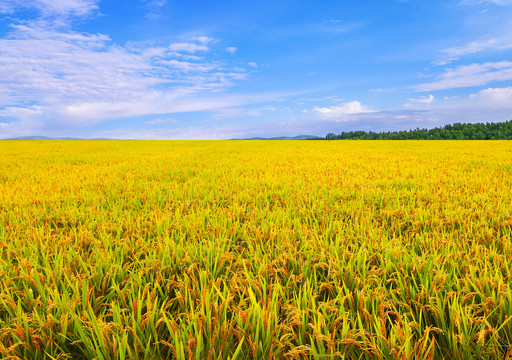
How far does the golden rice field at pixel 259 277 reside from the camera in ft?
4.32

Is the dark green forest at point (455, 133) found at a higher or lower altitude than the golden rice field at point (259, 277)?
higher

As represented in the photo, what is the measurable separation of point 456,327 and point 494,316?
0.28 m

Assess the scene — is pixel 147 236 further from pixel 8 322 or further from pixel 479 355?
pixel 479 355

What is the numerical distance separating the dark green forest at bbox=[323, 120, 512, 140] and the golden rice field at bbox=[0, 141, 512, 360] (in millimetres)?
61907

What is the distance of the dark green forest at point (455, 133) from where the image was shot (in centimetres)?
5575

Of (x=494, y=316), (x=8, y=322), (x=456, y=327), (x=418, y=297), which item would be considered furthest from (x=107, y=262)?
(x=494, y=316)

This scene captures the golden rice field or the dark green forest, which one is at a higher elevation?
the dark green forest

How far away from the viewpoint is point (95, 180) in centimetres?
592

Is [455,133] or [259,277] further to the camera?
[455,133]

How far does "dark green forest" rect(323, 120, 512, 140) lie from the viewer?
55.8 m

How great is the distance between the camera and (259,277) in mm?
1771

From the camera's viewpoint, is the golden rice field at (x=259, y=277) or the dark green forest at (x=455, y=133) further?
the dark green forest at (x=455, y=133)

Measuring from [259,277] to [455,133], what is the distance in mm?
72752

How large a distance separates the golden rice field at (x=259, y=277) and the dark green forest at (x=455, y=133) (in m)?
61.9
